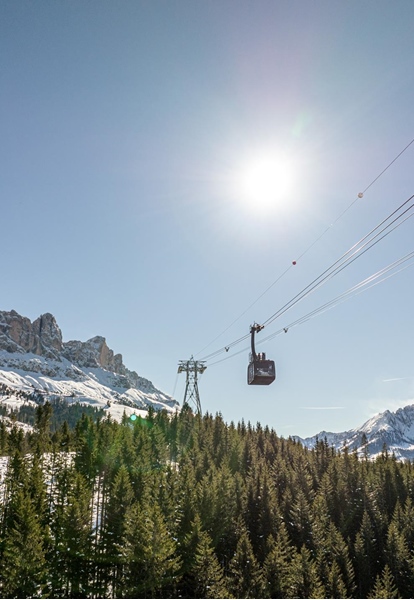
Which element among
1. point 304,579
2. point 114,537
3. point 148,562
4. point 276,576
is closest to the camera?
Answer: point 148,562

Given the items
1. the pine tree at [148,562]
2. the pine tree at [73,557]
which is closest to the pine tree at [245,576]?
the pine tree at [148,562]

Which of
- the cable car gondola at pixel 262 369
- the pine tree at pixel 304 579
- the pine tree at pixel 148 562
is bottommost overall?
the pine tree at pixel 304 579

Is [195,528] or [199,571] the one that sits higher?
[195,528]

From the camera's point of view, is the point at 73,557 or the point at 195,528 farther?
the point at 195,528

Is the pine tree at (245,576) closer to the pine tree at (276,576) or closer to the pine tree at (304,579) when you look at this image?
the pine tree at (276,576)

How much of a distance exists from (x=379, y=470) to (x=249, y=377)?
89611 mm

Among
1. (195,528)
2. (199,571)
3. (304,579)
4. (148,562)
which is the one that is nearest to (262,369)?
(148,562)

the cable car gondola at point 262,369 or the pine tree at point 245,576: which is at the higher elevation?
the cable car gondola at point 262,369

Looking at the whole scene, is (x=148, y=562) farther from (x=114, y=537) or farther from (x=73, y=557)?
(x=73, y=557)

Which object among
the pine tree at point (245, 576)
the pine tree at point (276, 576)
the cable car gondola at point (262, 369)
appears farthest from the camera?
the pine tree at point (276, 576)

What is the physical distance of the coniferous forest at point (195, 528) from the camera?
44750mm

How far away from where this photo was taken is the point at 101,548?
47.6 metres

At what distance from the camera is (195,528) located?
5141 cm

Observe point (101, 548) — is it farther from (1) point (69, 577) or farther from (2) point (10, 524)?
(2) point (10, 524)
